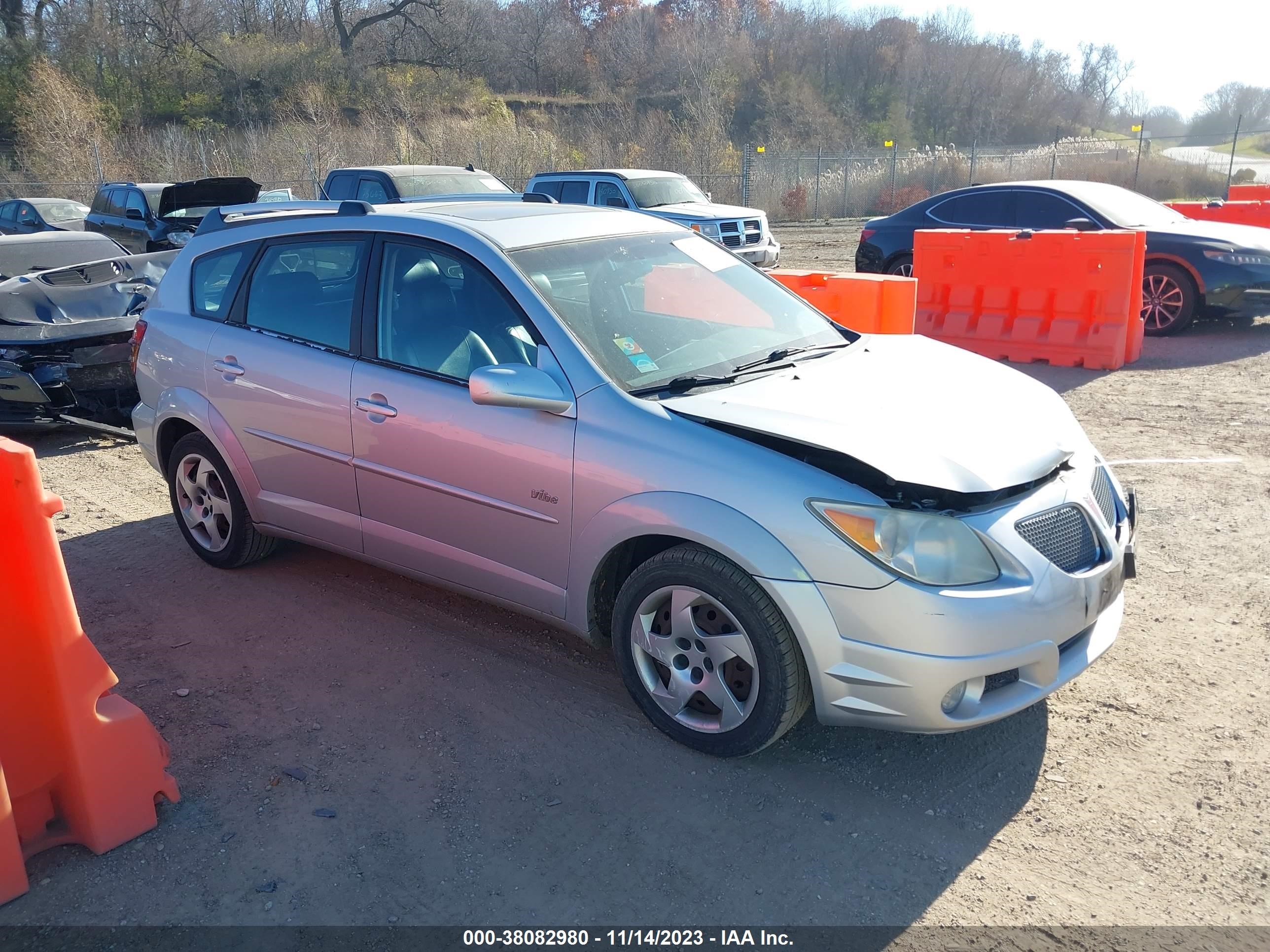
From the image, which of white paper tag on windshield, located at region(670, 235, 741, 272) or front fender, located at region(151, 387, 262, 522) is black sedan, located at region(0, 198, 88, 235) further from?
white paper tag on windshield, located at region(670, 235, 741, 272)

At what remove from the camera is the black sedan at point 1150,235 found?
10.3 metres

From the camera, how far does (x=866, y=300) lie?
7156 millimetres

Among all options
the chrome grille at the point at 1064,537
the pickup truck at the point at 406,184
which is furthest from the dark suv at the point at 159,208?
the chrome grille at the point at 1064,537

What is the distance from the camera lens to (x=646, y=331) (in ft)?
13.2

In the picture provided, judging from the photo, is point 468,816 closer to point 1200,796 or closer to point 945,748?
point 945,748

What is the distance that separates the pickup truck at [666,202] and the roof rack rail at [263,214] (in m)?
10.7

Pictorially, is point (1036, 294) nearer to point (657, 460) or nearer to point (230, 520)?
point (657, 460)

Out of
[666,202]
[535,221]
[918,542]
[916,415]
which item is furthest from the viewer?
[666,202]

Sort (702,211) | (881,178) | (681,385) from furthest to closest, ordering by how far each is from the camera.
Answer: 1. (881,178)
2. (702,211)
3. (681,385)

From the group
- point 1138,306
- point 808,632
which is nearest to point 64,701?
point 808,632

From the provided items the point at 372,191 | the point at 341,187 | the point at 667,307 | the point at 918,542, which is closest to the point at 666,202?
the point at 372,191

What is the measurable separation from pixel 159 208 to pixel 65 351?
954cm

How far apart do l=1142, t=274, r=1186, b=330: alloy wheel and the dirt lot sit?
258 inches

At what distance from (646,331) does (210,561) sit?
2.85 metres
